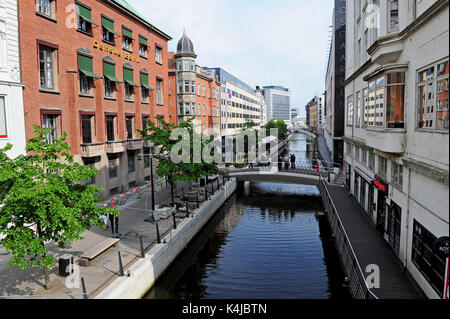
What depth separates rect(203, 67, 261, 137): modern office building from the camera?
213 ft

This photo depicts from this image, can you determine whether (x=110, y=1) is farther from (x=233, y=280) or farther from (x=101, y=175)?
(x=233, y=280)

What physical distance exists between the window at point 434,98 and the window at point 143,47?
25457mm

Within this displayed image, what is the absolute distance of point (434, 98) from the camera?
951 centimetres

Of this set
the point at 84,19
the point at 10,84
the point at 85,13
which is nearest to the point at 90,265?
the point at 10,84

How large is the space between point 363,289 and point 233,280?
6.36m

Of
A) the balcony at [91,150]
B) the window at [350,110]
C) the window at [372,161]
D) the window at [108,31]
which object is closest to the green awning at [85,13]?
the window at [108,31]

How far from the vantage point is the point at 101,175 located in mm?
24406

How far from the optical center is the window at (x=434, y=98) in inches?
343

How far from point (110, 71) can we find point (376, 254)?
2250 centimetres

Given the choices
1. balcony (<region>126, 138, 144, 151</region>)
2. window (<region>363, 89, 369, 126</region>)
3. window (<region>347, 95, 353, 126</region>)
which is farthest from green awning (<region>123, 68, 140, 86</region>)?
window (<region>363, 89, 369, 126</region>)

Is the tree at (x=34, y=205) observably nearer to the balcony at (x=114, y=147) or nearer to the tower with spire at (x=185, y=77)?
the balcony at (x=114, y=147)

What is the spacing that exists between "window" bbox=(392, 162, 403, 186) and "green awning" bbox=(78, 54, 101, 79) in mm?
19738

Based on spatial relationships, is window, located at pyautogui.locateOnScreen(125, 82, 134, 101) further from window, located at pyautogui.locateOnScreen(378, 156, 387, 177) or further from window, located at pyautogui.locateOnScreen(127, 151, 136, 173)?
window, located at pyautogui.locateOnScreen(378, 156, 387, 177)
